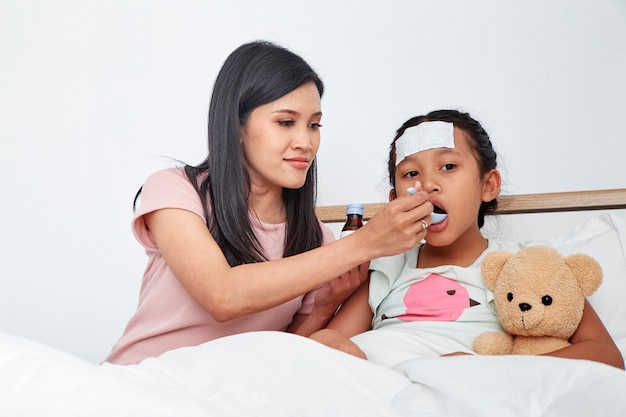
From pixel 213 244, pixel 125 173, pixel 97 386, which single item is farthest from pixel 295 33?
pixel 97 386

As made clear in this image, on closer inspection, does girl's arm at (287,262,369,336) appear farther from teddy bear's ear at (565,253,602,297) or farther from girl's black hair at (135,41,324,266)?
teddy bear's ear at (565,253,602,297)

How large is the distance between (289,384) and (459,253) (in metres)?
0.68

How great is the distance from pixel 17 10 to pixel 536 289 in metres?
2.12

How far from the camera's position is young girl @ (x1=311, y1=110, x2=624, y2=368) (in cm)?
129

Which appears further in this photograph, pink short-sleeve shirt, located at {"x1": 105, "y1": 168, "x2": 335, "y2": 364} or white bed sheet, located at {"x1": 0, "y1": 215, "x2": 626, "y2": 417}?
pink short-sleeve shirt, located at {"x1": 105, "y1": 168, "x2": 335, "y2": 364}

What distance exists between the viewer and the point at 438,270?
1.45 meters

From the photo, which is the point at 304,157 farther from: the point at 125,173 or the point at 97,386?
the point at 125,173

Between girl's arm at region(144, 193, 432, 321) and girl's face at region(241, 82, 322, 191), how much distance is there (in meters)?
0.25

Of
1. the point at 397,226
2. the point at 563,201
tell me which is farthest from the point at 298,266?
the point at 563,201

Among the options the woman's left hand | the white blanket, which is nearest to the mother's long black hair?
A: the woman's left hand

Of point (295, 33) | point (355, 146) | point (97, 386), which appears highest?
point (295, 33)

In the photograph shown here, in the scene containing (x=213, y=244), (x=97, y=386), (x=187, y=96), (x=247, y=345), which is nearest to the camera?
(x=97, y=386)

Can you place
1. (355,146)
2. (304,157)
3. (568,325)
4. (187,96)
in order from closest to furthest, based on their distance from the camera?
(568,325) < (304,157) < (355,146) < (187,96)

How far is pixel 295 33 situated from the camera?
2.31 metres
